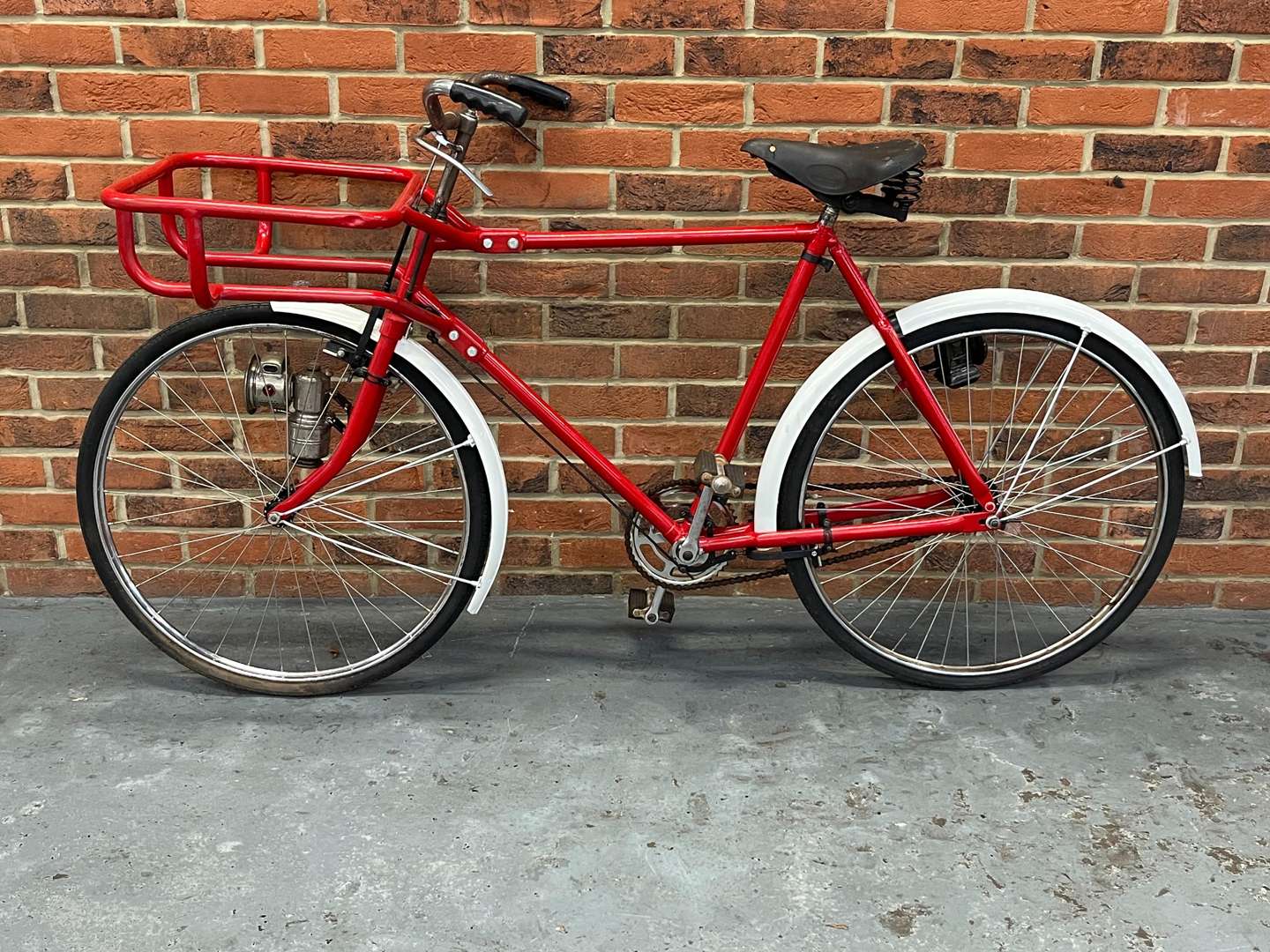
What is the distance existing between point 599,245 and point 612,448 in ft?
1.79

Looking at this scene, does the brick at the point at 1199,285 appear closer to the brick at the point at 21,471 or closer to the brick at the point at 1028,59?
the brick at the point at 1028,59

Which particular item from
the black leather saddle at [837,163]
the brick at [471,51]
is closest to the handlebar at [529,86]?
the brick at [471,51]

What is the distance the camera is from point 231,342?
238 cm

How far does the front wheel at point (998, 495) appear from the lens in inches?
85.3

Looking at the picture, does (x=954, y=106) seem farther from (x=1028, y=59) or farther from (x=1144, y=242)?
(x=1144, y=242)

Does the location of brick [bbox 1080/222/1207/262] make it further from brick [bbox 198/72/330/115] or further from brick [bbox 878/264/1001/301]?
brick [bbox 198/72/330/115]

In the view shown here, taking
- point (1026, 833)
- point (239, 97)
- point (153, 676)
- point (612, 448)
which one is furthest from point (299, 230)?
point (1026, 833)

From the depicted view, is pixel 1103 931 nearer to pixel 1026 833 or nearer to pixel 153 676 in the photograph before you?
pixel 1026 833

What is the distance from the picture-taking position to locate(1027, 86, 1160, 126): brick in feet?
7.20

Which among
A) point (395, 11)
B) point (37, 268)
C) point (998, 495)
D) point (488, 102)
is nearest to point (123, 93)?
point (37, 268)

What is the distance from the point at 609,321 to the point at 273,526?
83cm

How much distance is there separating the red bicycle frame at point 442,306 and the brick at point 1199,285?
24.6 inches

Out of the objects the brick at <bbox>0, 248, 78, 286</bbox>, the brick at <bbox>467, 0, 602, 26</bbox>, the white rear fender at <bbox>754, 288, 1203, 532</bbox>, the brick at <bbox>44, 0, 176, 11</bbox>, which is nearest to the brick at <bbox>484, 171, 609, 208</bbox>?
the brick at <bbox>467, 0, 602, 26</bbox>

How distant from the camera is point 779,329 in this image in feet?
6.98
